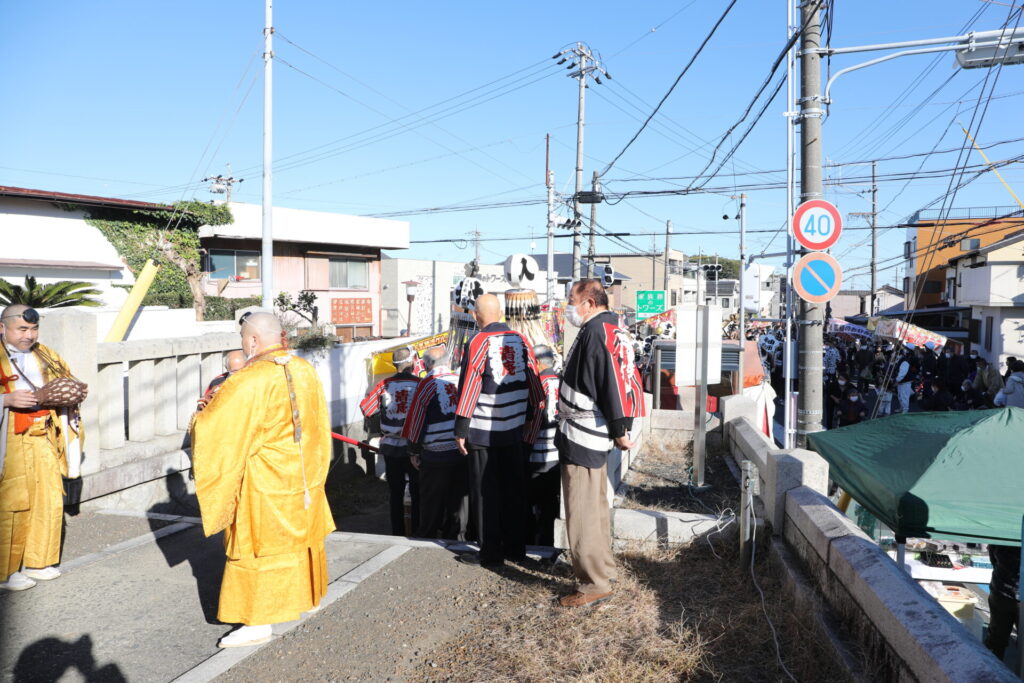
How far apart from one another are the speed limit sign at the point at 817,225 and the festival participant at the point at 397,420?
4.28 meters

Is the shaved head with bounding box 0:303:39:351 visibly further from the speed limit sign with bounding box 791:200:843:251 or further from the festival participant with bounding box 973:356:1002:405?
the festival participant with bounding box 973:356:1002:405

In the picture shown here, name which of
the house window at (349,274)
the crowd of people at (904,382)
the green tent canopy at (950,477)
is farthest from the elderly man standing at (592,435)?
the house window at (349,274)

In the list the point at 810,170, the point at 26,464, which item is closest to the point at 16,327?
the point at 26,464

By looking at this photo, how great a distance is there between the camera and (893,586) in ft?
10.1

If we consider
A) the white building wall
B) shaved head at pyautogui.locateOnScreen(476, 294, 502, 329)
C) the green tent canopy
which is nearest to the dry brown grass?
the green tent canopy

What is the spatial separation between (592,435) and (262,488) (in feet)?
6.07

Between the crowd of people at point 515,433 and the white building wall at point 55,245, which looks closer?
the crowd of people at point 515,433

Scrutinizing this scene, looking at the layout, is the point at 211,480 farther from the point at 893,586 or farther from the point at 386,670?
the point at 893,586

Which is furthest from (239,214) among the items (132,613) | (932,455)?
(932,455)

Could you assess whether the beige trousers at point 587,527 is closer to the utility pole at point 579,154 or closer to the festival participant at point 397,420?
the festival participant at point 397,420

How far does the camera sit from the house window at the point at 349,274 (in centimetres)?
2789

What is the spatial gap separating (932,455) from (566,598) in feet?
7.16

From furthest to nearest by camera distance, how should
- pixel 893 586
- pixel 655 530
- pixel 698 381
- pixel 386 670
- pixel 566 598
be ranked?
pixel 698 381 → pixel 655 530 → pixel 566 598 → pixel 386 670 → pixel 893 586

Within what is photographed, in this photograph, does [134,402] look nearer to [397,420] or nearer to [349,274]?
[397,420]
